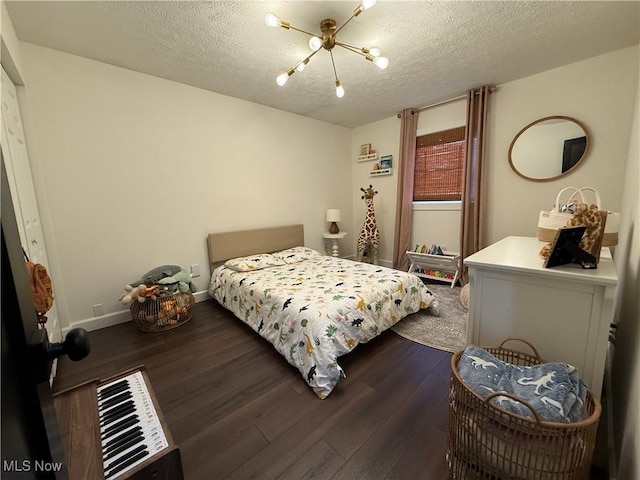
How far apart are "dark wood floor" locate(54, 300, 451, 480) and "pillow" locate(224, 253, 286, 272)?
76 centimetres

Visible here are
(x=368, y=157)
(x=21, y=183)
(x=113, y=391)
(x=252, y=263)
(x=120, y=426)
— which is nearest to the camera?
(x=120, y=426)

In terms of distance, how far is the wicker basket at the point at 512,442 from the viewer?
2.85 feet

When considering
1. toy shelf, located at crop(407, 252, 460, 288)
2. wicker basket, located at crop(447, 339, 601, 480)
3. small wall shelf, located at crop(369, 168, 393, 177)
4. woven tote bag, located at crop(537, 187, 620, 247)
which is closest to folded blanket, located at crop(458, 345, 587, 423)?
wicker basket, located at crop(447, 339, 601, 480)

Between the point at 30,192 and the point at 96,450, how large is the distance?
222cm

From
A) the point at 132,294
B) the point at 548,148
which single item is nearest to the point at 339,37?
the point at 548,148

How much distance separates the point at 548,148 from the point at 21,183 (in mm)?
4500

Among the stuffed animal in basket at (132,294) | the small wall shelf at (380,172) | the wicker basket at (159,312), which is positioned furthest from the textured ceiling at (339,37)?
the wicker basket at (159,312)

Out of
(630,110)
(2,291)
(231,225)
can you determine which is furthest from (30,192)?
(630,110)

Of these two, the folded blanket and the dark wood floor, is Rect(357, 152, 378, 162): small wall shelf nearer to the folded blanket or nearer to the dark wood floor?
the dark wood floor

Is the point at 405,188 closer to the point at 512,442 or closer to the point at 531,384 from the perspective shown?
the point at 531,384

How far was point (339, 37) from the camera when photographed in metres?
2.08

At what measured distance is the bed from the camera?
1.70m

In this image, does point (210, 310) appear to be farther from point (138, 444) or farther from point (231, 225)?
point (138, 444)

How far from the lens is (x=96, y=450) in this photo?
26.8 inches
